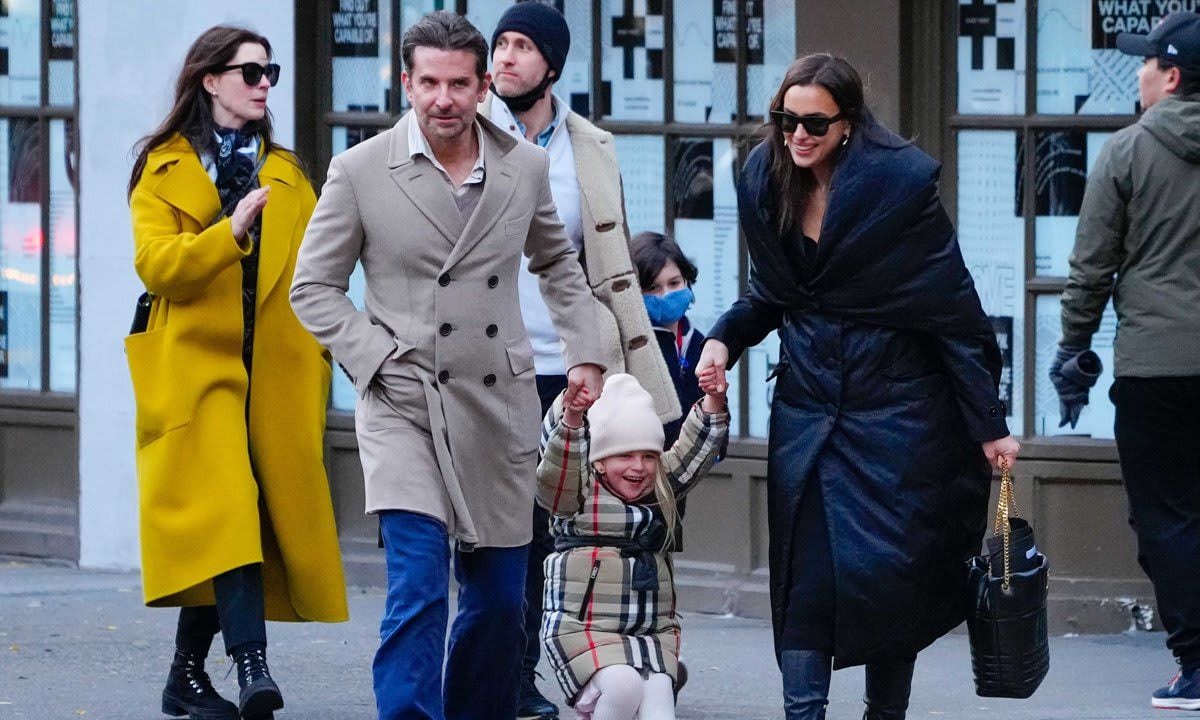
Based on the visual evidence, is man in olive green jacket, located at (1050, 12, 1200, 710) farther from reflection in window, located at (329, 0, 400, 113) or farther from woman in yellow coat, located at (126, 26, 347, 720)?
reflection in window, located at (329, 0, 400, 113)

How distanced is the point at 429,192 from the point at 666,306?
5.26 ft

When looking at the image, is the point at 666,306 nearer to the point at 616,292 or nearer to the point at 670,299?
the point at 670,299

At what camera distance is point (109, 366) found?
966 cm

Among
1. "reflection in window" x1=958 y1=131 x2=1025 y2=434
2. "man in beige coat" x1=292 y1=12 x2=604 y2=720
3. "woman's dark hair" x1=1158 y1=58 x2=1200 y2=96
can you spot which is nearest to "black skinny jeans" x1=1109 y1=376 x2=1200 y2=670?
"woman's dark hair" x1=1158 y1=58 x2=1200 y2=96

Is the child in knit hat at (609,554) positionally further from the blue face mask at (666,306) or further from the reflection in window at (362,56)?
the reflection in window at (362,56)

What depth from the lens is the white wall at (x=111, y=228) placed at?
9500 mm

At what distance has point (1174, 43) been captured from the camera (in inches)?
275

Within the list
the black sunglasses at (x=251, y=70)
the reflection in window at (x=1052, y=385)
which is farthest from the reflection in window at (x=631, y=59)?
the black sunglasses at (x=251, y=70)

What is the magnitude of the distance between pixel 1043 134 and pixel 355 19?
9.83ft

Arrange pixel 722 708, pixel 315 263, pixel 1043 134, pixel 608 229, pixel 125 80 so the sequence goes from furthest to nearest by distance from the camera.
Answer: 1. pixel 125 80
2. pixel 1043 134
3. pixel 722 708
4. pixel 608 229
5. pixel 315 263

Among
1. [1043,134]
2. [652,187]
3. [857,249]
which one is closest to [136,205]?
[857,249]

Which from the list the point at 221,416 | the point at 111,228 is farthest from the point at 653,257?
the point at 111,228

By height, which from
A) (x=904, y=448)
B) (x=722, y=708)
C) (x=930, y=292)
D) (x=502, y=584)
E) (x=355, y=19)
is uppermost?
(x=355, y=19)

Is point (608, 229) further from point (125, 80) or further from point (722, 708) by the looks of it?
point (125, 80)
